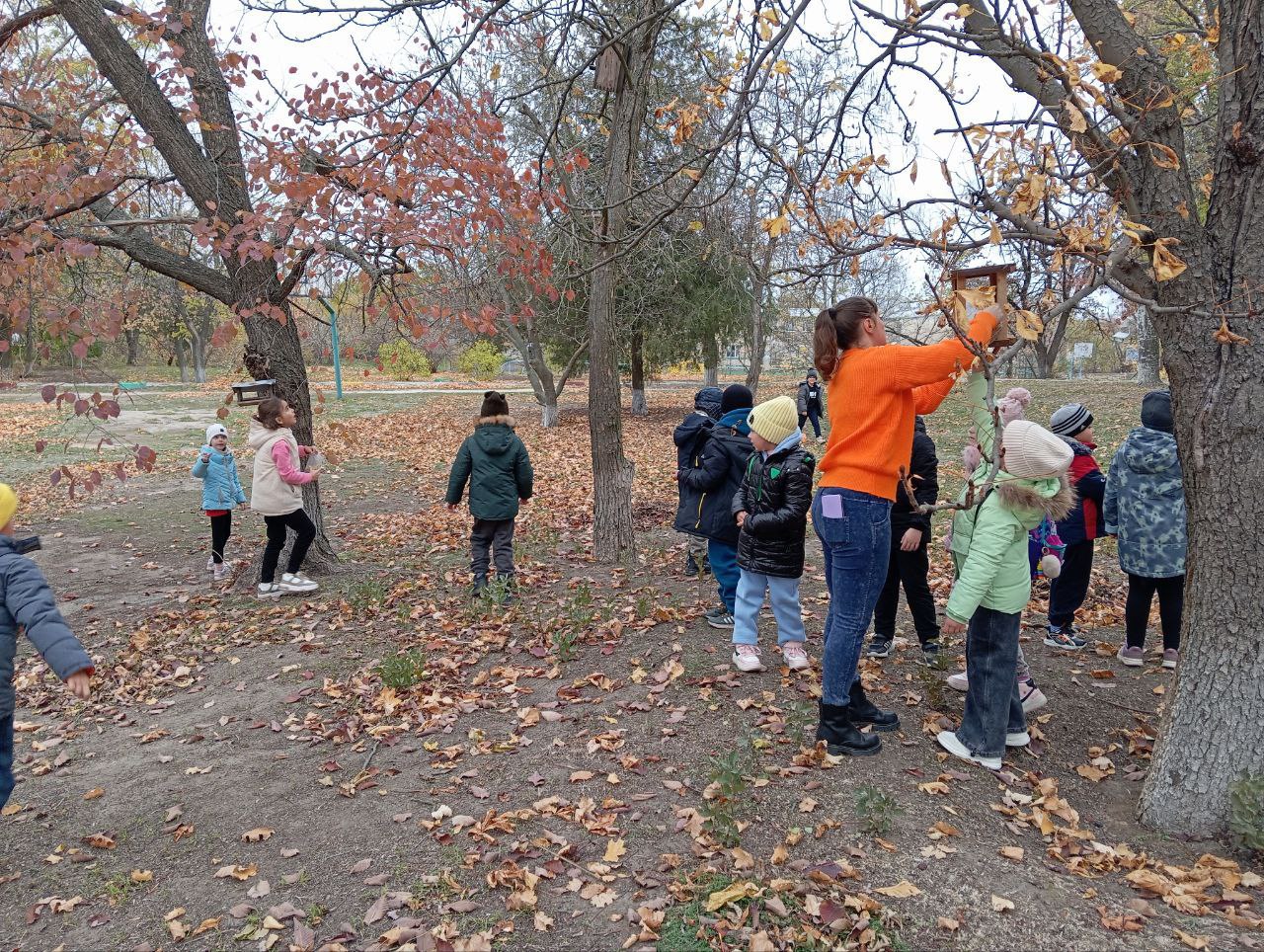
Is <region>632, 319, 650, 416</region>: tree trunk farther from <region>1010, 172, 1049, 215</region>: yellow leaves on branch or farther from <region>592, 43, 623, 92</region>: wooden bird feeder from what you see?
<region>1010, 172, 1049, 215</region>: yellow leaves on branch

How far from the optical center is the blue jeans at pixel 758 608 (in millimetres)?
4898

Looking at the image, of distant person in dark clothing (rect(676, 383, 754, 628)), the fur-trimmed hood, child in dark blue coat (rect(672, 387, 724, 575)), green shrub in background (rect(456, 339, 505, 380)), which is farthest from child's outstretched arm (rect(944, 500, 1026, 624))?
green shrub in background (rect(456, 339, 505, 380))

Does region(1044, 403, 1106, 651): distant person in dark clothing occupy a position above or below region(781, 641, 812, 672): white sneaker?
above

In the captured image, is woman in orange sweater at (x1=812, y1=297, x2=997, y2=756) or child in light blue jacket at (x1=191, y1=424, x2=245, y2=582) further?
child in light blue jacket at (x1=191, y1=424, x2=245, y2=582)

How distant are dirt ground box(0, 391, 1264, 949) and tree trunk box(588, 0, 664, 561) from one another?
0.76 m

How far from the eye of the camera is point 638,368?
2275 cm

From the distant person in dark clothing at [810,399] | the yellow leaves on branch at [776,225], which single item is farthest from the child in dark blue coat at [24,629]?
the distant person in dark clothing at [810,399]

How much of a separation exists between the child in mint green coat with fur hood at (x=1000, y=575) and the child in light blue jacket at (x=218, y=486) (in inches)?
267

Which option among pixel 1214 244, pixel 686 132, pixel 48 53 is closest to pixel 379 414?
pixel 48 53

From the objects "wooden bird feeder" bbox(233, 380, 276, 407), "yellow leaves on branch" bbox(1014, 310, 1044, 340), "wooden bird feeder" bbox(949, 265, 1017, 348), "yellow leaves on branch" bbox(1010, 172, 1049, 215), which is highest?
"yellow leaves on branch" bbox(1010, 172, 1049, 215)

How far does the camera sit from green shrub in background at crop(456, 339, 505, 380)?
4000 cm

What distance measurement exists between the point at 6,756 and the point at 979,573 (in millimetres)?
4372

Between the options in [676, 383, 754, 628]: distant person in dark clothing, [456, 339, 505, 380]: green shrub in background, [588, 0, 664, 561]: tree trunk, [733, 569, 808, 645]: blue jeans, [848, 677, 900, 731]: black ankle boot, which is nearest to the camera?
[848, 677, 900, 731]: black ankle boot

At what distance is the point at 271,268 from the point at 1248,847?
7.85 metres
